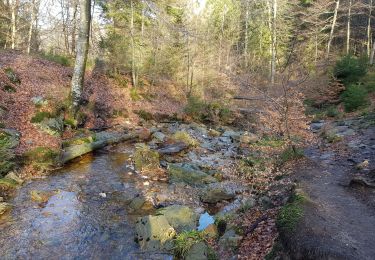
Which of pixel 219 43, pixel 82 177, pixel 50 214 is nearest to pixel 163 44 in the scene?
pixel 219 43

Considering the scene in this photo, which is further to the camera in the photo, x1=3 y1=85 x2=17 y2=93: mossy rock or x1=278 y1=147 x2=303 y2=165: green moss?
x1=3 y1=85 x2=17 y2=93: mossy rock

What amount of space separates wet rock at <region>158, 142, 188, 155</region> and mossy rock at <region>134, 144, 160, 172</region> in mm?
1176

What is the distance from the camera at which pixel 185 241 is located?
5.90 m

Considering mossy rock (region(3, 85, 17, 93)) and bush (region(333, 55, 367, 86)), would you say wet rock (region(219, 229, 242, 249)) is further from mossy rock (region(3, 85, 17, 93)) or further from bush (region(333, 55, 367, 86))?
bush (region(333, 55, 367, 86))

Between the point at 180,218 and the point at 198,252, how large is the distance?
1.38 m

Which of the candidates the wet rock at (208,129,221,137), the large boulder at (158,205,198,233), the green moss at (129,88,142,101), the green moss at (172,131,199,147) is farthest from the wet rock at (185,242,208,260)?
the green moss at (129,88,142,101)

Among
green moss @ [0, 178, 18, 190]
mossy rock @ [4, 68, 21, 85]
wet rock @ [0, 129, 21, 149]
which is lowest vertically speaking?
green moss @ [0, 178, 18, 190]

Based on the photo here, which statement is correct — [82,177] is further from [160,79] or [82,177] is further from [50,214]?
[160,79]

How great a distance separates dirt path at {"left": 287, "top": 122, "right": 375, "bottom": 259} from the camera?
4.66 m

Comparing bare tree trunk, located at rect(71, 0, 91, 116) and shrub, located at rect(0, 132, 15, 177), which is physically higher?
bare tree trunk, located at rect(71, 0, 91, 116)

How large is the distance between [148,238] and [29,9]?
25.6 meters

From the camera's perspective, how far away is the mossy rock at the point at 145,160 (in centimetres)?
1048

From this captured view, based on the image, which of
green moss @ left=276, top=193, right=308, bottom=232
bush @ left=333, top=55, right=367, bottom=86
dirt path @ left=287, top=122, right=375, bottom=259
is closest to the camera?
dirt path @ left=287, top=122, right=375, bottom=259

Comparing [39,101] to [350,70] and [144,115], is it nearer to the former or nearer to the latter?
[144,115]
